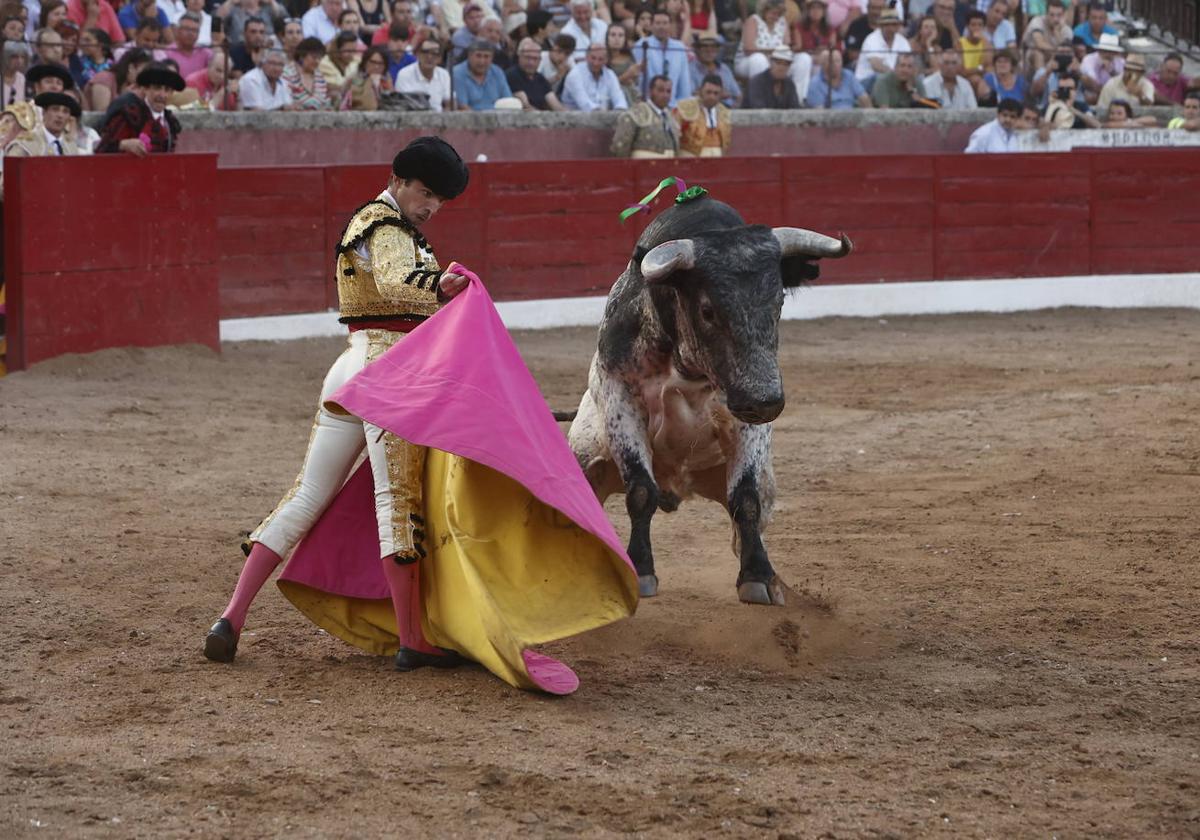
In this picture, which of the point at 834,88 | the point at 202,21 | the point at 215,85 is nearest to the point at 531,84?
the point at 215,85

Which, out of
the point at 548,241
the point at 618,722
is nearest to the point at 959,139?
the point at 548,241

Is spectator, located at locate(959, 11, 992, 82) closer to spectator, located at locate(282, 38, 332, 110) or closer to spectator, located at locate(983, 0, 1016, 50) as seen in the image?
spectator, located at locate(983, 0, 1016, 50)

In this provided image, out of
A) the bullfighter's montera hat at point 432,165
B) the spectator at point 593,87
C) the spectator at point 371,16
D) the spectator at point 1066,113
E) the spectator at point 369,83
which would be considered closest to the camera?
the bullfighter's montera hat at point 432,165

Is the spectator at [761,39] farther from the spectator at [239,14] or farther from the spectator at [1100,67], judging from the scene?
the spectator at [239,14]

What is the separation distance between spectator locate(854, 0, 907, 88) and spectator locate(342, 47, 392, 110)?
4154 millimetres

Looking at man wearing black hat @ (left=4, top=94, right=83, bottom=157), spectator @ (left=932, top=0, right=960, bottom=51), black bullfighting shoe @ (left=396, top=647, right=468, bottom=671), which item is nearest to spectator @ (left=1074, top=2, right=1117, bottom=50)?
spectator @ (left=932, top=0, right=960, bottom=51)

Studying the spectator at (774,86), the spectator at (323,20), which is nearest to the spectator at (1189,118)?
the spectator at (774,86)

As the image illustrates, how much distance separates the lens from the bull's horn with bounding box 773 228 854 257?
13.8ft

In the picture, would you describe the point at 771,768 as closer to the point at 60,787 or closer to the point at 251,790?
the point at 251,790

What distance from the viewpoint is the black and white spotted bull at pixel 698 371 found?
157 inches

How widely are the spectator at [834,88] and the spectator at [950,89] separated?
0.62 meters

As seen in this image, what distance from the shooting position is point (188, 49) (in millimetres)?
10406

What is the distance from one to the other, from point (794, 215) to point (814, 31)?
2.15 metres

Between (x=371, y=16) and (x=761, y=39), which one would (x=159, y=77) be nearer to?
(x=371, y=16)
